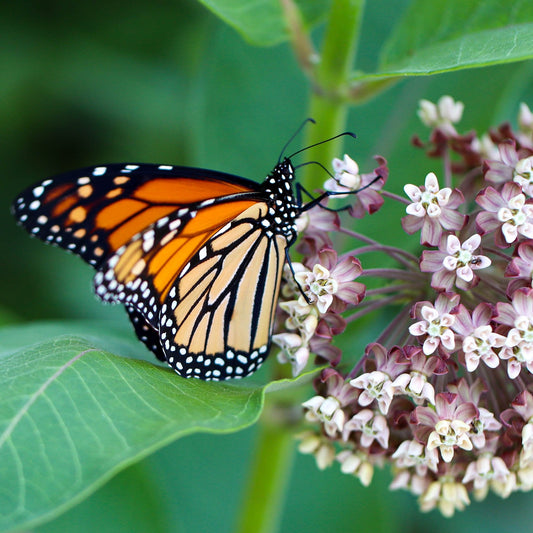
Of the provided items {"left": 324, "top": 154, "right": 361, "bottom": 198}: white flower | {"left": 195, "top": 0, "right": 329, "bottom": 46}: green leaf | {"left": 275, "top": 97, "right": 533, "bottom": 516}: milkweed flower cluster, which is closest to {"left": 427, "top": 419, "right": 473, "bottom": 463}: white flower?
{"left": 275, "top": 97, "right": 533, "bottom": 516}: milkweed flower cluster

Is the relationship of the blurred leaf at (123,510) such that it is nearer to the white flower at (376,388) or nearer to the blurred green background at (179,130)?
the blurred green background at (179,130)

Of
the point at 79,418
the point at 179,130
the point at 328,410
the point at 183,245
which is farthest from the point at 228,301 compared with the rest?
the point at 179,130

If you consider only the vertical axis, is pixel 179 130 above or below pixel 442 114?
below

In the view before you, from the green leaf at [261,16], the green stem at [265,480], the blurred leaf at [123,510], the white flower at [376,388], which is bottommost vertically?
the blurred leaf at [123,510]

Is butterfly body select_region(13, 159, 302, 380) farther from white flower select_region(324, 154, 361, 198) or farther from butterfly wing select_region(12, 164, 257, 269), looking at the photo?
white flower select_region(324, 154, 361, 198)

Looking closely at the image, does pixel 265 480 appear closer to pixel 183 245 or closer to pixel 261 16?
pixel 183 245

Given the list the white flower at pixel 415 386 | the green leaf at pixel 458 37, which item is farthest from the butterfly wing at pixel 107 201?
the white flower at pixel 415 386
